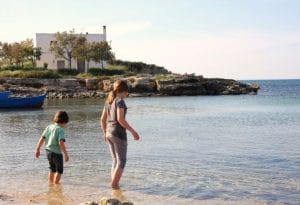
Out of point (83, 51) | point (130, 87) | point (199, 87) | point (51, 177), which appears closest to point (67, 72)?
point (83, 51)

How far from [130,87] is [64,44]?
1564 centimetres

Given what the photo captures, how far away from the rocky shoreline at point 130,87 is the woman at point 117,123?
5282 centimetres

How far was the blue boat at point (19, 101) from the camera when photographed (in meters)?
44.0

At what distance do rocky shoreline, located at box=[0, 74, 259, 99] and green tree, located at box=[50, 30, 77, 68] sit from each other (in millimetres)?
10611

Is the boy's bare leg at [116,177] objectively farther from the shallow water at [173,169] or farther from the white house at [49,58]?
the white house at [49,58]

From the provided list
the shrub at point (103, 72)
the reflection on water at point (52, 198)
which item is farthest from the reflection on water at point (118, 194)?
the shrub at point (103, 72)

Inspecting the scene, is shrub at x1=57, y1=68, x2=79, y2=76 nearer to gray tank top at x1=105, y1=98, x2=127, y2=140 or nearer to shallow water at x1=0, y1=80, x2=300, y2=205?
shallow water at x1=0, y1=80, x2=300, y2=205

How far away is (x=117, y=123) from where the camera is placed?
960 cm

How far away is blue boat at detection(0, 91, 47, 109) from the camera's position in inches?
1731

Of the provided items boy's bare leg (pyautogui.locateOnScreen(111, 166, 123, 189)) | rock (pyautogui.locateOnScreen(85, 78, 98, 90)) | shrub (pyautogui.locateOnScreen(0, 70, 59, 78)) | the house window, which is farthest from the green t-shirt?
the house window

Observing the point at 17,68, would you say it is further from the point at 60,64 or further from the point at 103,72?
the point at 103,72

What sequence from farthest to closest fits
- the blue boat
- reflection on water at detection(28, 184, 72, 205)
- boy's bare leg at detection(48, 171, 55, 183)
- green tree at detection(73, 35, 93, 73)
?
green tree at detection(73, 35, 93, 73), the blue boat, boy's bare leg at detection(48, 171, 55, 183), reflection on water at detection(28, 184, 72, 205)

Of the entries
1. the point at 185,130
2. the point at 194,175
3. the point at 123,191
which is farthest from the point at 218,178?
Result: the point at 185,130

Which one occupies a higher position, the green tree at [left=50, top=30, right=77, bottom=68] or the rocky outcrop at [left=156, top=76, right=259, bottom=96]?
the green tree at [left=50, top=30, right=77, bottom=68]
